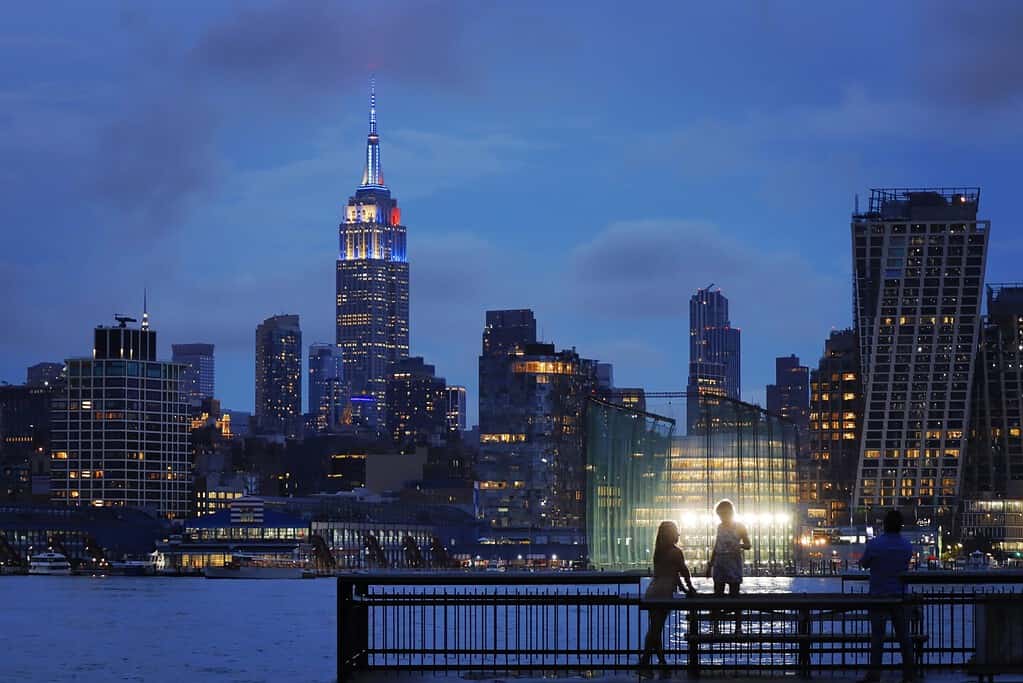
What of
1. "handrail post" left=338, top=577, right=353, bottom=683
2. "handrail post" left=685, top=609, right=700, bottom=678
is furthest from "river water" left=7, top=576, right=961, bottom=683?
"handrail post" left=685, top=609, right=700, bottom=678

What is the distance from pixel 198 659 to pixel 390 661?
19.5ft

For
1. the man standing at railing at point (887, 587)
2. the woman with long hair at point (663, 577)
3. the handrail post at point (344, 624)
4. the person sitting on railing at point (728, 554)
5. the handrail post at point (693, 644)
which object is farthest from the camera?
the person sitting on railing at point (728, 554)

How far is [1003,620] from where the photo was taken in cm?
3297

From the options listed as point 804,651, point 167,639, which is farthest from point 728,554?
point 167,639

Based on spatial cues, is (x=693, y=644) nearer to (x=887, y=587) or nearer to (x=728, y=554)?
(x=728, y=554)

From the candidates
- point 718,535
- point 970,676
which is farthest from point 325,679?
point 970,676

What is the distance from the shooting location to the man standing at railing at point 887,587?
31.8 meters

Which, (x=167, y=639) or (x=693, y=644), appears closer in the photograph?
(x=693, y=644)

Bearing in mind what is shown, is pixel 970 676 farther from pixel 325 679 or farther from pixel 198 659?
pixel 198 659

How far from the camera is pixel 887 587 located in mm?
32188

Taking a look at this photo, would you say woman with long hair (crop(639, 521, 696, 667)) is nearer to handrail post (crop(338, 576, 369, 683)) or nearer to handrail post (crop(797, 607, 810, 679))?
handrail post (crop(797, 607, 810, 679))

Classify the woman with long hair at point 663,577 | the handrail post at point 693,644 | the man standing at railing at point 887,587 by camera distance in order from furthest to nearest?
the woman with long hair at point 663,577, the handrail post at point 693,644, the man standing at railing at point 887,587

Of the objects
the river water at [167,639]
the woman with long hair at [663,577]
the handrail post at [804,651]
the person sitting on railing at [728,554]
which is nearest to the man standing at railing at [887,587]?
the handrail post at [804,651]

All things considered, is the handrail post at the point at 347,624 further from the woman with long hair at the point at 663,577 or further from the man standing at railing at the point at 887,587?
the man standing at railing at the point at 887,587
